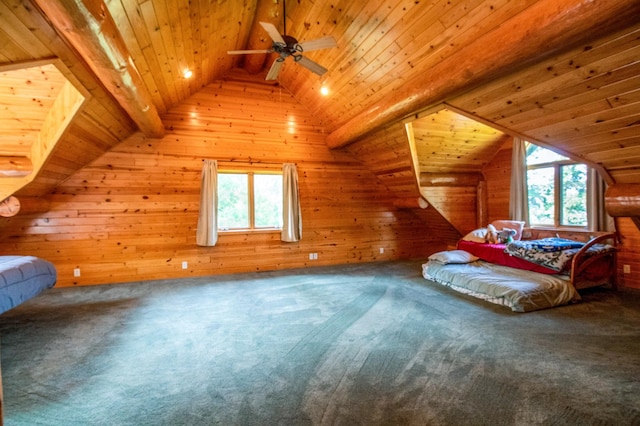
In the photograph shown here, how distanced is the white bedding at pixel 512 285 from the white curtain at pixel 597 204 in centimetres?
124

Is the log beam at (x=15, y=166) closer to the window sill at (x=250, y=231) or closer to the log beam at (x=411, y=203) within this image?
the window sill at (x=250, y=231)

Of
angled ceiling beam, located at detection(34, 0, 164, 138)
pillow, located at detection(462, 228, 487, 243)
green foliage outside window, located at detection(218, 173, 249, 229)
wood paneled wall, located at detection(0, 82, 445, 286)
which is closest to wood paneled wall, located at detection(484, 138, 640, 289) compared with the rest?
pillow, located at detection(462, 228, 487, 243)

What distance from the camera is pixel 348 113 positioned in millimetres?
5113

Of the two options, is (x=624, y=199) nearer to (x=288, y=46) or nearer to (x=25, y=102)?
(x=288, y=46)

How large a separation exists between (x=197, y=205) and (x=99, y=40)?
3455mm

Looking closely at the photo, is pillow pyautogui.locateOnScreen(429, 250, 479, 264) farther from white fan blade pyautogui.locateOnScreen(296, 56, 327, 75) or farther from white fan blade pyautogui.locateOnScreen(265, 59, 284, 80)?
white fan blade pyautogui.locateOnScreen(265, 59, 284, 80)

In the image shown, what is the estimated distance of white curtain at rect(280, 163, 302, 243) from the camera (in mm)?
5656

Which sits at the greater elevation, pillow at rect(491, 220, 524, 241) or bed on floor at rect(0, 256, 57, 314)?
pillow at rect(491, 220, 524, 241)

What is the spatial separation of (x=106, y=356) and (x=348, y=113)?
4.37 metres

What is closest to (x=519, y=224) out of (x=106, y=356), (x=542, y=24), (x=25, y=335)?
(x=542, y=24)

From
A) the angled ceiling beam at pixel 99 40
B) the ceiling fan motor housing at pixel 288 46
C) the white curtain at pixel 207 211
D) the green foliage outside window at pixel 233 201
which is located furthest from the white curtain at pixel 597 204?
the angled ceiling beam at pixel 99 40

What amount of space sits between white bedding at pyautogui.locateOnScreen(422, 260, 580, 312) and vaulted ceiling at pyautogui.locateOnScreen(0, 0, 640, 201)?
4.48 feet

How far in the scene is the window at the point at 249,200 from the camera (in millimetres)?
5527

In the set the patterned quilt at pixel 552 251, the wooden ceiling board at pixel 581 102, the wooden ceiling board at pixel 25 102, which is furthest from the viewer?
the patterned quilt at pixel 552 251
